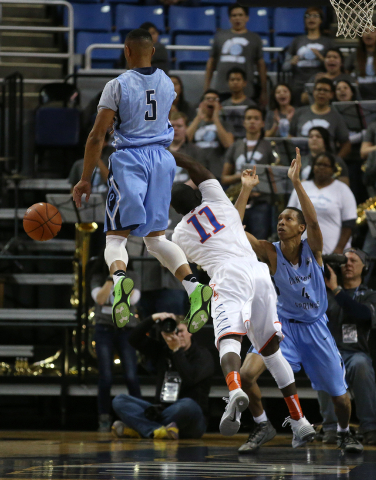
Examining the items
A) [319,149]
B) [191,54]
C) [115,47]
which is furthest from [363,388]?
[191,54]

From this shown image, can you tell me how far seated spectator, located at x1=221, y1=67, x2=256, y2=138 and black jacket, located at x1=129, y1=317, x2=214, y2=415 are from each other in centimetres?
359

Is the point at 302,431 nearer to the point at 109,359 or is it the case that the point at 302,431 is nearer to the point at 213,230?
the point at 213,230

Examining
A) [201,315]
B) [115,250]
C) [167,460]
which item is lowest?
[167,460]

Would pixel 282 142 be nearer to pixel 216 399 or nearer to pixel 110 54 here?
pixel 216 399

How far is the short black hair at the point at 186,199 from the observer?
19.8ft

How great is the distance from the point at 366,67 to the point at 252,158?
262 centimetres

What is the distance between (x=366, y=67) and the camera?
11016 mm

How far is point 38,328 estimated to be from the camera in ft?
32.8

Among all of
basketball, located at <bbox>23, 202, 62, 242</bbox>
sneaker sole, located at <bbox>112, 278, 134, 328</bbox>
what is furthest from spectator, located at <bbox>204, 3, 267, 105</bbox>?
sneaker sole, located at <bbox>112, 278, 134, 328</bbox>

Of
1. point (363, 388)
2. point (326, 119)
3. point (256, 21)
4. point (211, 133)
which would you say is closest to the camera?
point (363, 388)

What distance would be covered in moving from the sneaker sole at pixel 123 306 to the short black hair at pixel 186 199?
4.01ft

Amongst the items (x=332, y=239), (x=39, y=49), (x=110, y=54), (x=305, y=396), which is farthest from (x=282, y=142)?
(x=39, y=49)

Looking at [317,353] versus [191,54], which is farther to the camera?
[191,54]

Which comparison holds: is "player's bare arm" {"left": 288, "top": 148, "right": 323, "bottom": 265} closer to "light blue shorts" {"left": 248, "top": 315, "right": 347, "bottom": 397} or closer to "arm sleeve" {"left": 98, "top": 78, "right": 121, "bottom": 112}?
"light blue shorts" {"left": 248, "top": 315, "right": 347, "bottom": 397}
